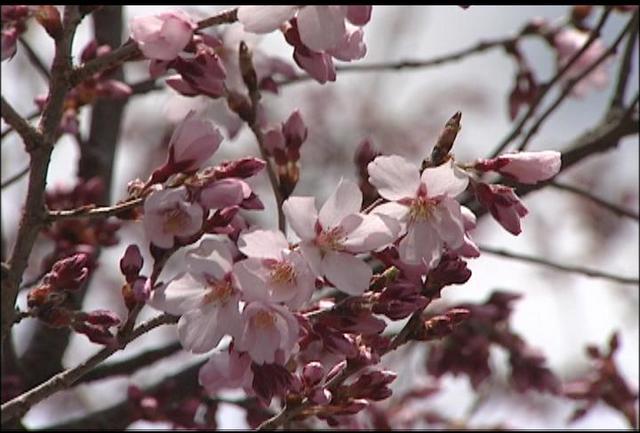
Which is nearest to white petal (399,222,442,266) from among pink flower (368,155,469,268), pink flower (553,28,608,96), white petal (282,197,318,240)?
pink flower (368,155,469,268)

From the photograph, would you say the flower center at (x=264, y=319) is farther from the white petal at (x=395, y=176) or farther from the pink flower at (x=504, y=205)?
the pink flower at (x=504, y=205)

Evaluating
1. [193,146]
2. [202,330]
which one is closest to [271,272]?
[202,330]

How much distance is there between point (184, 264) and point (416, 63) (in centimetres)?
143

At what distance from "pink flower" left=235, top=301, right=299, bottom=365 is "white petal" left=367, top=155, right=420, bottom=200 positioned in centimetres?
20

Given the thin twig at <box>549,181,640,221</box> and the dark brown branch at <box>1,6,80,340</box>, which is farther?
the thin twig at <box>549,181,640,221</box>

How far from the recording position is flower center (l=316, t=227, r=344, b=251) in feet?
4.05

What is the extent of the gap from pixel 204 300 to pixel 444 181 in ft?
1.09

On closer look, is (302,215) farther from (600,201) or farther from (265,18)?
(600,201)

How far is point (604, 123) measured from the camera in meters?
2.41

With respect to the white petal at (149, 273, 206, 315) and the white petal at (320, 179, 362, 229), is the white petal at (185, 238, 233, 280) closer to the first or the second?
the white petal at (149, 273, 206, 315)

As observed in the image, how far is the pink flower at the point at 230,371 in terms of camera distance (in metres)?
1.29

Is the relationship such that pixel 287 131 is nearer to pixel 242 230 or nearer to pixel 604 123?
pixel 242 230

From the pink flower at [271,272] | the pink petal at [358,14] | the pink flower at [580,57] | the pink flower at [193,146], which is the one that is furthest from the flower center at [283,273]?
the pink flower at [580,57]

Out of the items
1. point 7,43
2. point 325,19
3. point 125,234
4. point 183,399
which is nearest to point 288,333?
point 325,19
